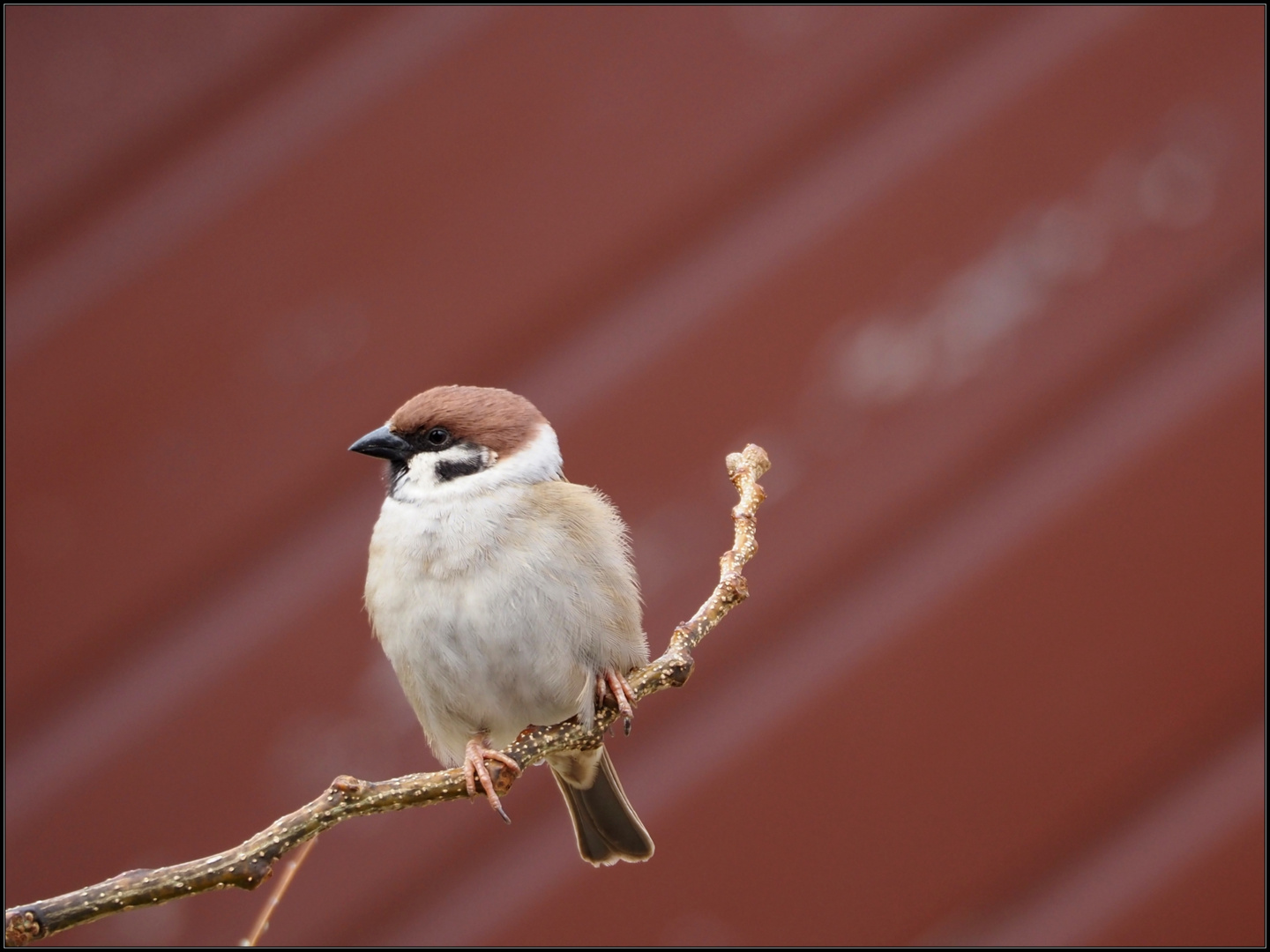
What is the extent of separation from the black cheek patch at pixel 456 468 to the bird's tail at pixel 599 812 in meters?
0.34

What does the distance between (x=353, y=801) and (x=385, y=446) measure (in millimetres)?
587

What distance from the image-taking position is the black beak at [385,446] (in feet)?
3.96

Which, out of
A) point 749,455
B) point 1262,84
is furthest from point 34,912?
point 1262,84

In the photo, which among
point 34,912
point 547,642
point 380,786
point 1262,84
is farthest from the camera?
point 1262,84

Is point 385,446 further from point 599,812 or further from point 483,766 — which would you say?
point 599,812

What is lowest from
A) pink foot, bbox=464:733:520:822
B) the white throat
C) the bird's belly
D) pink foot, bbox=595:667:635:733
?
pink foot, bbox=464:733:520:822

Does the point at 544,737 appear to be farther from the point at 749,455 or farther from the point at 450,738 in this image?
the point at 450,738

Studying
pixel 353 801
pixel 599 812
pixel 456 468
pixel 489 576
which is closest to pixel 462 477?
pixel 456 468

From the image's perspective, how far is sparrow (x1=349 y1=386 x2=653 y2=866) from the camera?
1.19m

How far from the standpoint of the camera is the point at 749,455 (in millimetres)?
816

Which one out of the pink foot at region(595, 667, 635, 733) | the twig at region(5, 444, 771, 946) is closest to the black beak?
the pink foot at region(595, 667, 635, 733)

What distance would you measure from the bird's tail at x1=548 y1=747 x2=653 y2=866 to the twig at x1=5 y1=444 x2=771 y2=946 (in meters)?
0.47

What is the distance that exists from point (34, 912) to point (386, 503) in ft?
2.31

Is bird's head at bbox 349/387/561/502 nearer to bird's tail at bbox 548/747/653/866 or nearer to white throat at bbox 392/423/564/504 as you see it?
white throat at bbox 392/423/564/504
